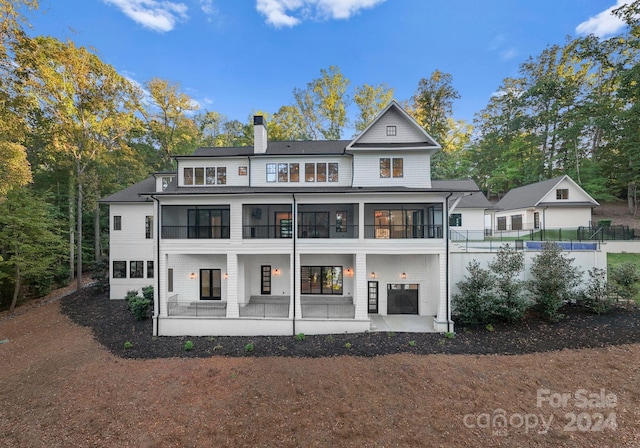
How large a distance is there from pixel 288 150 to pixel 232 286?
345 inches

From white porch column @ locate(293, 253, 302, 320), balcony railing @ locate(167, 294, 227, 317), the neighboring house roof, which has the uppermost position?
the neighboring house roof

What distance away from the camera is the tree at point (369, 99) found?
2602cm

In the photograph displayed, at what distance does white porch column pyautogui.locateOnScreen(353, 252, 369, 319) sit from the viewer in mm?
12375

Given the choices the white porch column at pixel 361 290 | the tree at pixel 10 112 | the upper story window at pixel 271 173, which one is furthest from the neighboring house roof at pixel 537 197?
the tree at pixel 10 112

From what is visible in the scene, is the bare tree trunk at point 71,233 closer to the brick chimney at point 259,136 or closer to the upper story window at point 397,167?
the brick chimney at point 259,136

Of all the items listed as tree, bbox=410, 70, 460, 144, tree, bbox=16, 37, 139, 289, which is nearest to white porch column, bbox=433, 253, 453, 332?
tree, bbox=410, 70, 460, 144

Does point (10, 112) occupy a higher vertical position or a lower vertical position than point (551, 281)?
higher

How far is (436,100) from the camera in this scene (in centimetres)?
2891

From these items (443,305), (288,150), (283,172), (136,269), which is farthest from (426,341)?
(136,269)

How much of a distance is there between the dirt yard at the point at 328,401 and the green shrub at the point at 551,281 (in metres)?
2.33

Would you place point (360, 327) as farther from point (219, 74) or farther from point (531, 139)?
point (531, 139)

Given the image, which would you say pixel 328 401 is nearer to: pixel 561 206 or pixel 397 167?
pixel 397 167

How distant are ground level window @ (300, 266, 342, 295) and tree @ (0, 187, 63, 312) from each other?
1842 cm

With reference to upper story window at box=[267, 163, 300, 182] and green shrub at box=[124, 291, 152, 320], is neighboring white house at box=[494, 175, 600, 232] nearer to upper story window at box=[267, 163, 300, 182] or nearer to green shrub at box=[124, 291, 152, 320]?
upper story window at box=[267, 163, 300, 182]
